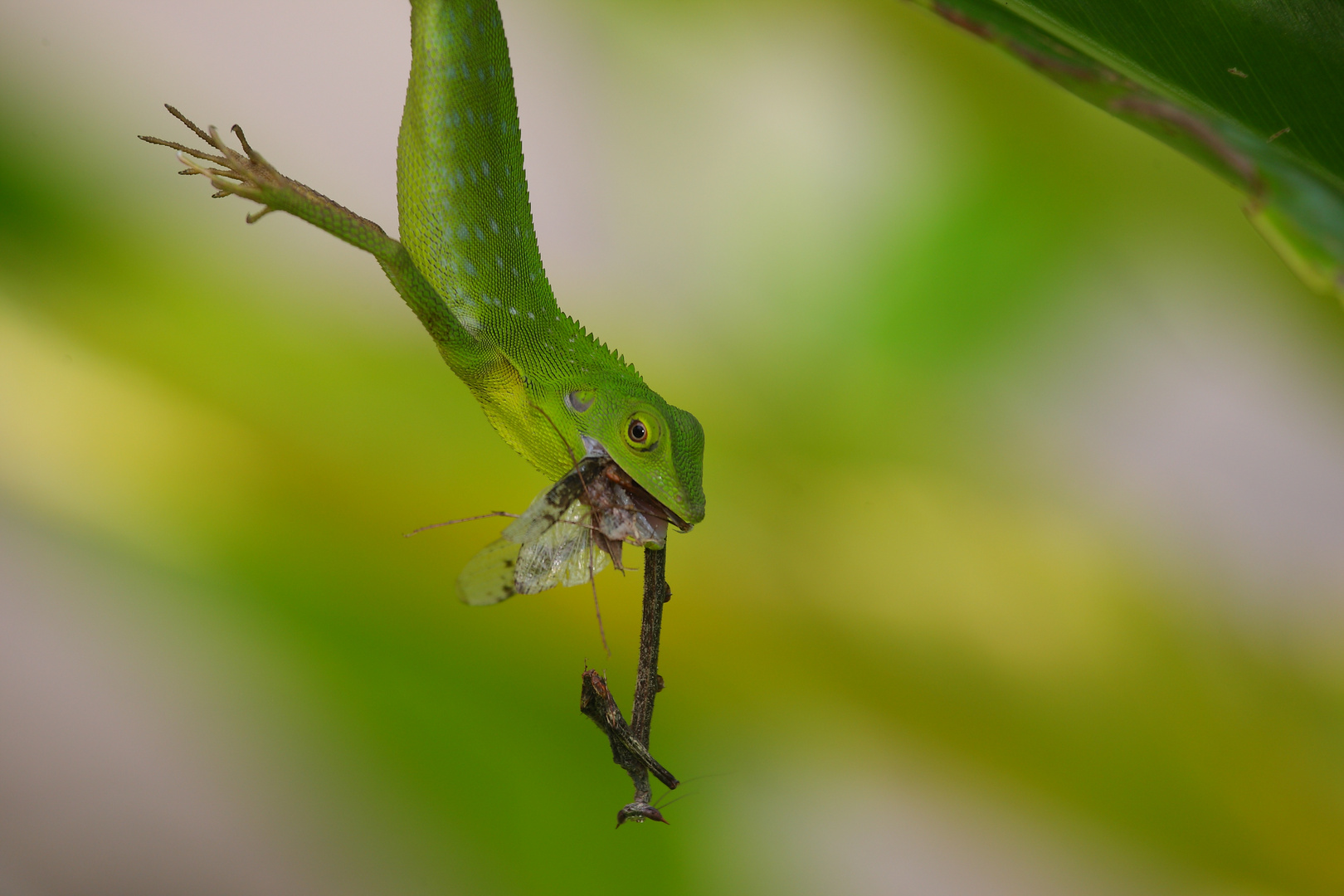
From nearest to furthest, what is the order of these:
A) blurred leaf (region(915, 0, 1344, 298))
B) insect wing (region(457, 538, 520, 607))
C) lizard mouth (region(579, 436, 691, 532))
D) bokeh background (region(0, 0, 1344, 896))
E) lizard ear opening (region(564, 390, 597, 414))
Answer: blurred leaf (region(915, 0, 1344, 298)) < insect wing (region(457, 538, 520, 607)) < lizard mouth (region(579, 436, 691, 532)) < lizard ear opening (region(564, 390, 597, 414)) < bokeh background (region(0, 0, 1344, 896))

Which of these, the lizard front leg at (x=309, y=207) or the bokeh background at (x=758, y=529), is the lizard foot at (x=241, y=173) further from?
the bokeh background at (x=758, y=529)

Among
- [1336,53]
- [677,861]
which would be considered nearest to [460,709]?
[677,861]

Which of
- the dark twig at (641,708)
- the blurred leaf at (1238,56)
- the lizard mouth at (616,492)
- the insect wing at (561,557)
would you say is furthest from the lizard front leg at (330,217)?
the blurred leaf at (1238,56)

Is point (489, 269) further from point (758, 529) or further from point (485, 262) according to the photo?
point (758, 529)

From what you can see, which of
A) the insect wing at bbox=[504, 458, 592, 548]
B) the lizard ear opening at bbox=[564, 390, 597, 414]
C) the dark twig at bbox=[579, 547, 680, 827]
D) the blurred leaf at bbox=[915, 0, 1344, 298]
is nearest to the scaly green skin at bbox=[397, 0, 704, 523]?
the lizard ear opening at bbox=[564, 390, 597, 414]

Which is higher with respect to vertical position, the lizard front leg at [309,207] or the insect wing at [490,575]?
the lizard front leg at [309,207]

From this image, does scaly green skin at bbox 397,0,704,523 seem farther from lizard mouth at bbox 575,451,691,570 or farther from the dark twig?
the dark twig
